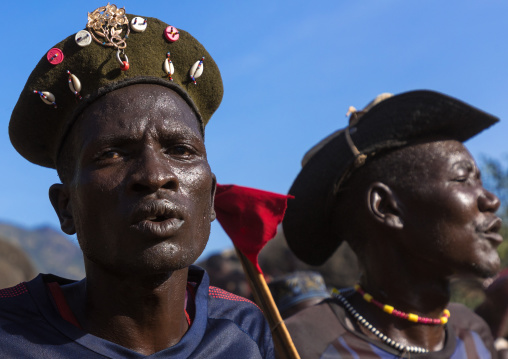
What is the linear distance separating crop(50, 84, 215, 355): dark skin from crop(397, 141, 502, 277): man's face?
1.39 m

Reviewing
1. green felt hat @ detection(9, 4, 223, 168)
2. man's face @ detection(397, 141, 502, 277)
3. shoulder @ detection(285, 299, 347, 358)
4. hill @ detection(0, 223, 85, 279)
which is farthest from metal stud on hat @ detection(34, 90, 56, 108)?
hill @ detection(0, 223, 85, 279)

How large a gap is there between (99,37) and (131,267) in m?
0.97

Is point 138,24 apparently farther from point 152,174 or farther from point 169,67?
point 152,174

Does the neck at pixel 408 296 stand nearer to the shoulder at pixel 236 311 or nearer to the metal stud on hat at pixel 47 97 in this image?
the shoulder at pixel 236 311

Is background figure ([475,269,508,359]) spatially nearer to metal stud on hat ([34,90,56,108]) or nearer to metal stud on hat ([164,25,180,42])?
metal stud on hat ([164,25,180,42])

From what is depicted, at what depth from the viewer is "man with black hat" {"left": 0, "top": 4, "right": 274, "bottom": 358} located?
7.76 feet

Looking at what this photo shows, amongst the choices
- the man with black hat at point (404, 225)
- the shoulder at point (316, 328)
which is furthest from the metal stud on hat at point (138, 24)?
the shoulder at point (316, 328)

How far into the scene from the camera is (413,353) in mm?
3592

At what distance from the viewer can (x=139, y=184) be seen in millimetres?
2352

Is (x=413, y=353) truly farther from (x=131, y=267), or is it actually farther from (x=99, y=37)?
(x=99, y=37)

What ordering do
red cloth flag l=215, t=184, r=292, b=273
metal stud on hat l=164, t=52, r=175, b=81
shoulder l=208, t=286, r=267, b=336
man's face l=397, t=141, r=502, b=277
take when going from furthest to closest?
1. man's face l=397, t=141, r=502, b=277
2. red cloth flag l=215, t=184, r=292, b=273
3. shoulder l=208, t=286, r=267, b=336
4. metal stud on hat l=164, t=52, r=175, b=81

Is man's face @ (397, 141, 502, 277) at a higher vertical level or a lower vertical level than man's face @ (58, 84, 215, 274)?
lower

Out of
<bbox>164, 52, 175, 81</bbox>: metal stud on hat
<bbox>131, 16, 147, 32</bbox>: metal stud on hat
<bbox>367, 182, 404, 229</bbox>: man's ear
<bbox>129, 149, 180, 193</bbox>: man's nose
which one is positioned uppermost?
<bbox>131, 16, 147, 32</bbox>: metal stud on hat

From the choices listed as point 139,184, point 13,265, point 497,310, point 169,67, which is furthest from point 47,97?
point 13,265
